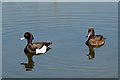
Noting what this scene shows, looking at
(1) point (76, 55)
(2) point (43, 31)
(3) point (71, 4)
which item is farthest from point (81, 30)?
(3) point (71, 4)

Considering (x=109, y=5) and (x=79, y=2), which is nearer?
(x=109, y=5)

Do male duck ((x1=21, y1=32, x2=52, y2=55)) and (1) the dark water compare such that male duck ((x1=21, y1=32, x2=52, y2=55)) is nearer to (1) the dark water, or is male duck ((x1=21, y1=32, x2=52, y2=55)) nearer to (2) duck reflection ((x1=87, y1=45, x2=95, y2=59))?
(1) the dark water

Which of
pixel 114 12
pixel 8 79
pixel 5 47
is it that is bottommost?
pixel 8 79

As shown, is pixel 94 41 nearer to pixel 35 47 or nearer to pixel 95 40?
pixel 95 40

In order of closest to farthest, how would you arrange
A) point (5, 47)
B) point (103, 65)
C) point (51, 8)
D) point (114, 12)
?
point (103, 65), point (5, 47), point (114, 12), point (51, 8)

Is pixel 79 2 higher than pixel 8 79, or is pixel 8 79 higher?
pixel 79 2

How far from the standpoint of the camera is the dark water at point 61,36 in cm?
494

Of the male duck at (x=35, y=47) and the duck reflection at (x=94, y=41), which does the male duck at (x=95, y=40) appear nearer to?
the duck reflection at (x=94, y=41)

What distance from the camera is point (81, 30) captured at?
7484mm

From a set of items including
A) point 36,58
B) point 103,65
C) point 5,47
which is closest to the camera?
point 103,65

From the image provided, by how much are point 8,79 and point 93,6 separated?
272 inches

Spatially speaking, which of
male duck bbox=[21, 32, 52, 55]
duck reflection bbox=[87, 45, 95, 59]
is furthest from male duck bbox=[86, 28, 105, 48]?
male duck bbox=[21, 32, 52, 55]

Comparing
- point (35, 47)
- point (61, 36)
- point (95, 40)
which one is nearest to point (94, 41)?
point (95, 40)

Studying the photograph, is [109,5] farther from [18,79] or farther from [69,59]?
[18,79]
